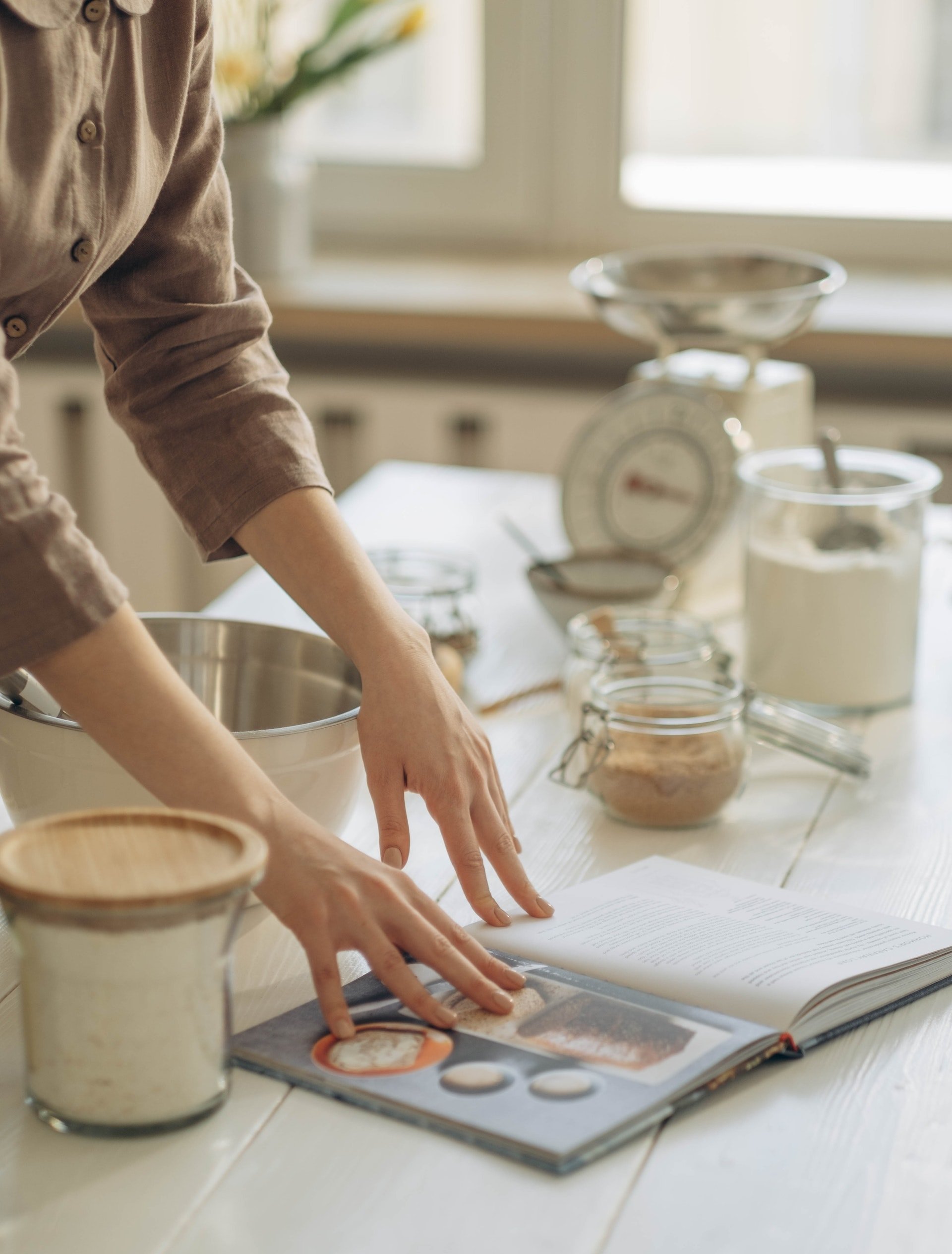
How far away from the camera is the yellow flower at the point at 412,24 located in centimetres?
248

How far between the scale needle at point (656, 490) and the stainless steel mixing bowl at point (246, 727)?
25.6 inches

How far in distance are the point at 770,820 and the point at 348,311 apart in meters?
1.57

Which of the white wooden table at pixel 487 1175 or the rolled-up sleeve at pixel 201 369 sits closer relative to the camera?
the white wooden table at pixel 487 1175

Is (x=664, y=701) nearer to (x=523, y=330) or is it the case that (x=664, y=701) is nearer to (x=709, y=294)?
(x=709, y=294)

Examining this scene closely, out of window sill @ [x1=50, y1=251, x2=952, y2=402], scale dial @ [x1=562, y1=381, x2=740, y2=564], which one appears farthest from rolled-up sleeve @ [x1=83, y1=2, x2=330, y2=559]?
window sill @ [x1=50, y1=251, x2=952, y2=402]

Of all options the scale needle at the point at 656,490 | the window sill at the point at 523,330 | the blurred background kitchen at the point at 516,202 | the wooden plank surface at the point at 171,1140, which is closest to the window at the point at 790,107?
the blurred background kitchen at the point at 516,202

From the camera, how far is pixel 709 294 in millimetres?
1835

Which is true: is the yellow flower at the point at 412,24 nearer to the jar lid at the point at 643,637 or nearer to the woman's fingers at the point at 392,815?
the jar lid at the point at 643,637

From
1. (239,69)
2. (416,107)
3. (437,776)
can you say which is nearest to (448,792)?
(437,776)

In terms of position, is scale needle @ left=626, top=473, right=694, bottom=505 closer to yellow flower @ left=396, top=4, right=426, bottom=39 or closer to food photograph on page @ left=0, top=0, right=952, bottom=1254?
food photograph on page @ left=0, top=0, right=952, bottom=1254

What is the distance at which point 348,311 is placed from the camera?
2490mm

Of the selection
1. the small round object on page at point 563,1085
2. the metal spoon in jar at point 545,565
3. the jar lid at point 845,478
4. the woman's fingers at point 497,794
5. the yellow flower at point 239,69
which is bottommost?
the small round object on page at point 563,1085

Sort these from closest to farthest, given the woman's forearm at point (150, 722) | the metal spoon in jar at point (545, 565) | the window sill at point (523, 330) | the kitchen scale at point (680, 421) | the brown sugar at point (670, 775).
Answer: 1. the woman's forearm at point (150, 722)
2. the brown sugar at point (670, 775)
3. the metal spoon in jar at point (545, 565)
4. the kitchen scale at point (680, 421)
5. the window sill at point (523, 330)

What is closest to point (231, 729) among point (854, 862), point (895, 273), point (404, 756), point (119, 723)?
point (404, 756)
